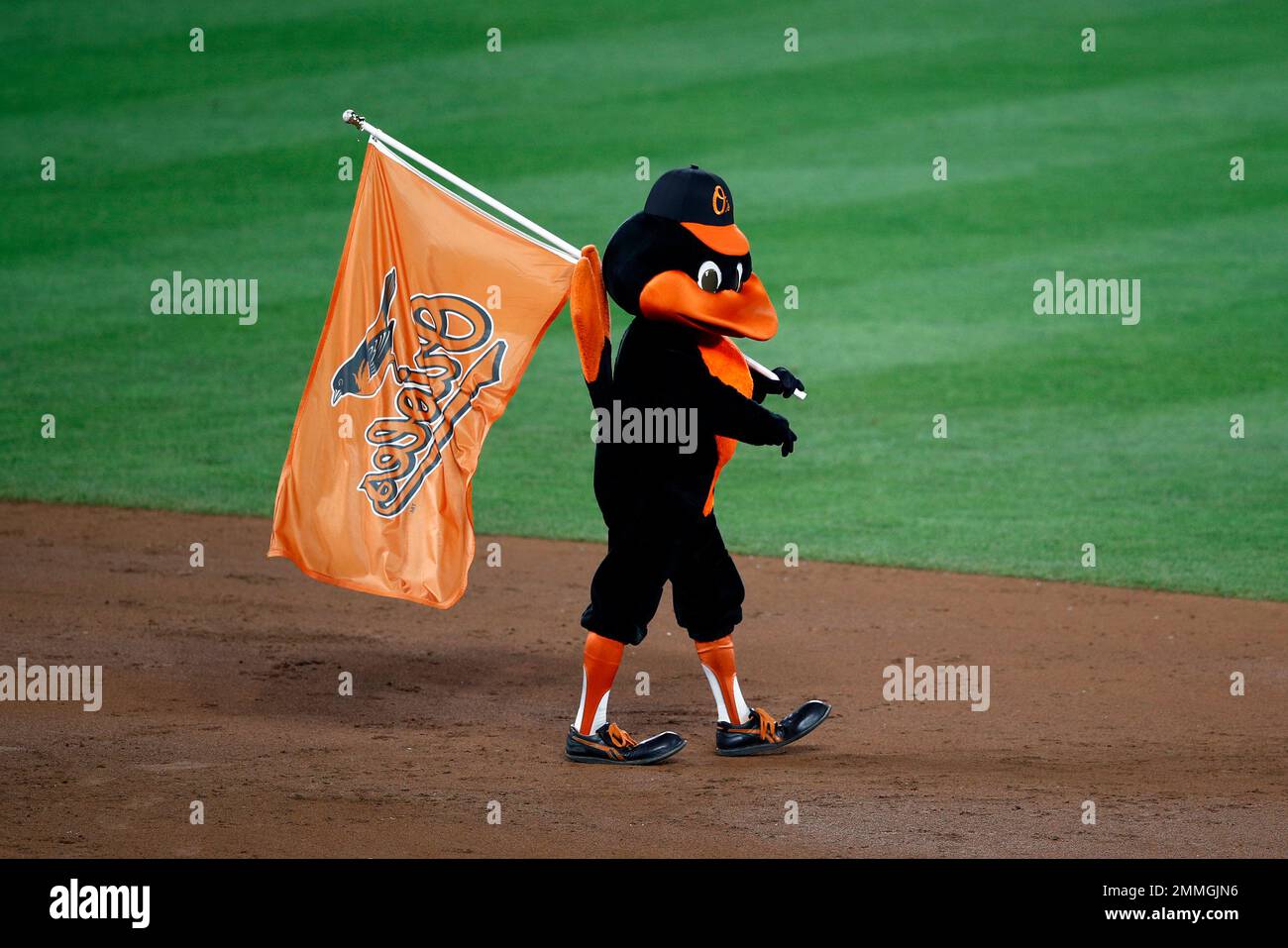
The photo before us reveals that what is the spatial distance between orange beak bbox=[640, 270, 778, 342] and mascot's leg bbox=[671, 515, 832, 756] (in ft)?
2.46

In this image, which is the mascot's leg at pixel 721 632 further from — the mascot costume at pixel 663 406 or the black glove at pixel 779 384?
the black glove at pixel 779 384

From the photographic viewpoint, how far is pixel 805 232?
684 inches

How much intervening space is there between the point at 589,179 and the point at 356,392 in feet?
38.1

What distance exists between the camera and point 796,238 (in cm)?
1719

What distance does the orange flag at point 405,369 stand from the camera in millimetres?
7133

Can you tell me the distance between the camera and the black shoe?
681 cm

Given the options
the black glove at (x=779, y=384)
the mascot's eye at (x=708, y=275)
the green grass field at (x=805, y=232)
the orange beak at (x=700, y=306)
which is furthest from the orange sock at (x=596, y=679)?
the green grass field at (x=805, y=232)

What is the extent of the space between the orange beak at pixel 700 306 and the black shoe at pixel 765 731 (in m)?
1.50

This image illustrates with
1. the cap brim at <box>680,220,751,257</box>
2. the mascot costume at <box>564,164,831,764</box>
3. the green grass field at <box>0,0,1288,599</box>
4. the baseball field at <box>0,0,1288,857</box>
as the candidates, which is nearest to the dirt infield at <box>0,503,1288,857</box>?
the baseball field at <box>0,0,1288,857</box>

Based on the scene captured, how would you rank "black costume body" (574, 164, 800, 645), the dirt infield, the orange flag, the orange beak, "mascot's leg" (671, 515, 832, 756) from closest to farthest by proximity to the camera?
the dirt infield, the orange beak, "black costume body" (574, 164, 800, 645), "mascot's leg" (671, 515, 832, 756), the orange flag

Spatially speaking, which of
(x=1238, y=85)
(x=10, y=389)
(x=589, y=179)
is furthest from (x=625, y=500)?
(x=1238, y=85)

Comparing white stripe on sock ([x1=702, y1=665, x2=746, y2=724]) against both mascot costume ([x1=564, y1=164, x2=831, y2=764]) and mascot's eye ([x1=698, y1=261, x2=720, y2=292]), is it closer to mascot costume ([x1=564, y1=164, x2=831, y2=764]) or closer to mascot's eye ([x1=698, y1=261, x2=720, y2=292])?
mascot costume ([x1=564, y1=164, x2=831, y2=764])

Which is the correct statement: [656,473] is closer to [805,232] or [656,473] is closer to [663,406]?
[663,406]

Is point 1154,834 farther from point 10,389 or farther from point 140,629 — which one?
point 10,389
